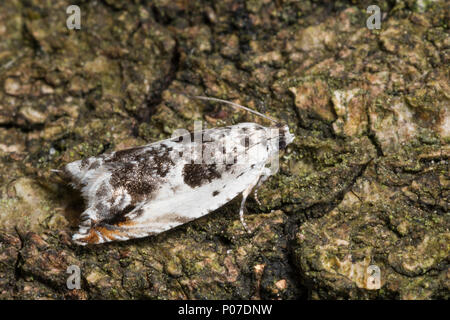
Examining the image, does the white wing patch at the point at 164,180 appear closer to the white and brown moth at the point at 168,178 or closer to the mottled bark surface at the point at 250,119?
the white and brown moth at the point at 168,178

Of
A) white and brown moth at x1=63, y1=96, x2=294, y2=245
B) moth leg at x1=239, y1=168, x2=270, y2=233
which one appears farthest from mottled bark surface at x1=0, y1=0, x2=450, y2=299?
white and brown moth at x1=63, y1=96, x2=294, y2=245

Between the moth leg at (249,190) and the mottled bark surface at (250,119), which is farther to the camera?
the moth leg at (249,190)

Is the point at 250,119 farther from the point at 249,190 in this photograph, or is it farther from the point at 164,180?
the point at 164,180

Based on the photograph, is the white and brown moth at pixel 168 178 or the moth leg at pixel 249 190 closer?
the white and brown moth at pixel 168 178

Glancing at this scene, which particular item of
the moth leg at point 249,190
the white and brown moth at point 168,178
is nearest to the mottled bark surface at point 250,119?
the moth leg at point 249,190

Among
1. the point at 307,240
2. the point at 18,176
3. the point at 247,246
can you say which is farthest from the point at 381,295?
the point at 18,176

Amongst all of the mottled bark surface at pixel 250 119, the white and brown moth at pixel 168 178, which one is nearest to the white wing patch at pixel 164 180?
the white and brown moth at pixel 168 178

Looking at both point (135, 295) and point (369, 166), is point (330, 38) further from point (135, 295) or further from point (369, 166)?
point (135, 295)

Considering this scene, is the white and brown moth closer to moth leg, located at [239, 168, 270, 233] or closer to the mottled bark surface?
moth leg, located at [239, 168, 270, 233]
